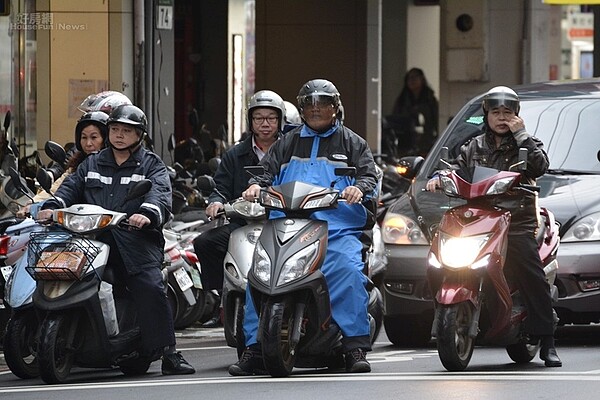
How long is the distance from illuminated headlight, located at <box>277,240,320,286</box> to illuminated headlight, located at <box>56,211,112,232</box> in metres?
1.07

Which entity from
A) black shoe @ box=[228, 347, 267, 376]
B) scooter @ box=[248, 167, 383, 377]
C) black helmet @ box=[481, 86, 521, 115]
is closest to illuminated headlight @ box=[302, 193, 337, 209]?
scooter @ box=[248, 167, 383, 377]

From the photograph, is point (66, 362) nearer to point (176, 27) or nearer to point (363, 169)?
point (363, 169)

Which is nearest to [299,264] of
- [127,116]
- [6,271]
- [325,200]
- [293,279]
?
[293,279]

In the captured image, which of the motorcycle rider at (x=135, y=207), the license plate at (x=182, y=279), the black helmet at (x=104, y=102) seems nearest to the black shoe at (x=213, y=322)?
the license plate at (x=182, y=279)

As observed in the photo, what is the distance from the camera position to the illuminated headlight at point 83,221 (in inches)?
406

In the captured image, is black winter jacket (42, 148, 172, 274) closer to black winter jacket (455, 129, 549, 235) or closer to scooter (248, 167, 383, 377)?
scooter (248, 167, 383, 377)

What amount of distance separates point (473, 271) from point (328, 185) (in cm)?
101

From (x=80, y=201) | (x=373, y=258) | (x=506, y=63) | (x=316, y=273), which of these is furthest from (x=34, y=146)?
(x=506, y=63)

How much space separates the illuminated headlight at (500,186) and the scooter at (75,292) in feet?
6.43

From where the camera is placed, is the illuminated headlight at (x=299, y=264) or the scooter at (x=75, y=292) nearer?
the illuminated headlight at (x=299, y=264)

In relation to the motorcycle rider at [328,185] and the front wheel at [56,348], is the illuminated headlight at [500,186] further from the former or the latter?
the front wheel at [56,348]

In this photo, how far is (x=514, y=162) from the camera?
10.7m

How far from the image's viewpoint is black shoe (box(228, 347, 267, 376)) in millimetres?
10508

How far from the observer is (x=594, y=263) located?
481 inches
